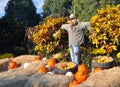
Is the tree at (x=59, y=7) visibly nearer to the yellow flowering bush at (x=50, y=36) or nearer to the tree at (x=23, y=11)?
the tree at (x=23, y=11)

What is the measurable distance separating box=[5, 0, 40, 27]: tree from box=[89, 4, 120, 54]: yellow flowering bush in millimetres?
35022

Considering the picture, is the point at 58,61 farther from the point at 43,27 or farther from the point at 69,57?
the point at 43,27

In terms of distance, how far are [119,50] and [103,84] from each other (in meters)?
3.94

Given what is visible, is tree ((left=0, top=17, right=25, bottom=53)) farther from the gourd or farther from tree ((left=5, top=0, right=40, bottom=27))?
tree ((left=5, top=0, right=40, bottom=27))

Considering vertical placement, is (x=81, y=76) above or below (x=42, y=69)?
below

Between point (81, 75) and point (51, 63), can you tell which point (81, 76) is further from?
point (51, 63)

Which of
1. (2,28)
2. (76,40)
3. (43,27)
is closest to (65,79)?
(76,40)

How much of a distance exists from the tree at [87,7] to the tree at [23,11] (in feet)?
15.9

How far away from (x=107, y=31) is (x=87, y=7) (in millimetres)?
37697

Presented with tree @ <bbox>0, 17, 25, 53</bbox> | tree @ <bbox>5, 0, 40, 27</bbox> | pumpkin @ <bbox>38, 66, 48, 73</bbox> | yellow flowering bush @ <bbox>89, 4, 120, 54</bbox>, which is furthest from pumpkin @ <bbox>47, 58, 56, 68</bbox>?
tree @ <bbox>5, 0, 40, 27</bbox>

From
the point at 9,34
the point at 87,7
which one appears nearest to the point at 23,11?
the point at 87,7

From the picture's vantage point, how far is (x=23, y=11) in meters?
50.4

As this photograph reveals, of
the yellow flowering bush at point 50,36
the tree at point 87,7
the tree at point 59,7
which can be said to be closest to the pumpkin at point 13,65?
the yellow flowering bush at point 50,36

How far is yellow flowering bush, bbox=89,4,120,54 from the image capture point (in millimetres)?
12250
